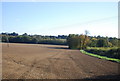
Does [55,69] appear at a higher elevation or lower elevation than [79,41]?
lower

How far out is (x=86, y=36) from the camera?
260 ft

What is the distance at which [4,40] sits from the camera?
Answer: 384ft

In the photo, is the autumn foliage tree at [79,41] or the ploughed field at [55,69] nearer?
the ploughed field at [55,69]

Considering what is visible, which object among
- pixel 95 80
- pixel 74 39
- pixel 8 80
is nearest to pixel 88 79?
pixel 95 80

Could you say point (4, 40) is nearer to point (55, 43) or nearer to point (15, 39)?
point (15, 39)

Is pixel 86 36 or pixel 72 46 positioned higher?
pixel 86 36

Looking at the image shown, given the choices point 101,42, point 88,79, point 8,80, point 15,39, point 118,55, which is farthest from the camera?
point 15,39

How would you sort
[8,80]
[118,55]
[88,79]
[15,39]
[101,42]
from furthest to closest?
[15,39], [101,42], [118,55], [88,79], [8,80]

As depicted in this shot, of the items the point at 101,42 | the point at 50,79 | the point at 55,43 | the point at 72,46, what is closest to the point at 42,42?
the point at 55,43

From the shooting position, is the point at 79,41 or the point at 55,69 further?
the point at 79,41

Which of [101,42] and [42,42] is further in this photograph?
[42,42]

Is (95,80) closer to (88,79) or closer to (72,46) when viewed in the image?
(88,79)

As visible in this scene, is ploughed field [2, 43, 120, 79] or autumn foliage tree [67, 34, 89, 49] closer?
ploughed field [2, 43, 120, 79]

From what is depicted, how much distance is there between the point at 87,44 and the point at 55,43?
4336cm
